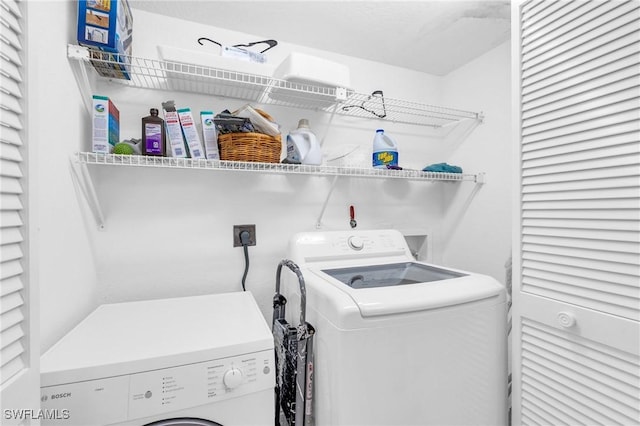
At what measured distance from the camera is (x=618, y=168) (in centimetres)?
99

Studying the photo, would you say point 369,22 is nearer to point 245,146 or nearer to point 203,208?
point 245,146

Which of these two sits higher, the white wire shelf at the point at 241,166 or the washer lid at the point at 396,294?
the white wire shelf at the point at 241,166

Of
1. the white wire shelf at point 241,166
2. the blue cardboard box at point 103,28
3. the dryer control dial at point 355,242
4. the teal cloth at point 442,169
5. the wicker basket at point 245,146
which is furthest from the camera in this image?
the teal cloth at point 442,169

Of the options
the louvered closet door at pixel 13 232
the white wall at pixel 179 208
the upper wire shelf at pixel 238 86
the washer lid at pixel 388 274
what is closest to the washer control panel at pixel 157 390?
the louvered closet door at pixel 13 232

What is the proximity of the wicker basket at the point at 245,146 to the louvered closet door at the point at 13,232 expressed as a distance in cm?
86

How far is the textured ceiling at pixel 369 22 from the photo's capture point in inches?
64.3

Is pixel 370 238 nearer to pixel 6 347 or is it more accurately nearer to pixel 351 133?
pixel 351 133

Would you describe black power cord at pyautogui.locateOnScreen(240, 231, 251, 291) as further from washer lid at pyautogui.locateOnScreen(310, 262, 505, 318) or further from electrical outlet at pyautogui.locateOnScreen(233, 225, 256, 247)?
washer lid at pyautogui.locateOnScreen(310, 262, 505, 318)

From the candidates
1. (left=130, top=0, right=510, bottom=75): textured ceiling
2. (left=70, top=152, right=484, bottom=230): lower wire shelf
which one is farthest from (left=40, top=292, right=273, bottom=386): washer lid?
(left=130, top=0, right=510, bottom=75): textured ceiling

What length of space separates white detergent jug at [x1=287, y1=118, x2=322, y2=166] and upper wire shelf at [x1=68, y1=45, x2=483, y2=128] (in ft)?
0.77

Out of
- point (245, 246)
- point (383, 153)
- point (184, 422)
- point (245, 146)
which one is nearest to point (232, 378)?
point (184, 422)

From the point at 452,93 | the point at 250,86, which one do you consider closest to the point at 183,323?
the point at 250,86

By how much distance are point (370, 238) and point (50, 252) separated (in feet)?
5.00

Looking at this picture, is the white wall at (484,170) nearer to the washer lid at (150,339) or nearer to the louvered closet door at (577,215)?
the louvered closet door at (577,215)
